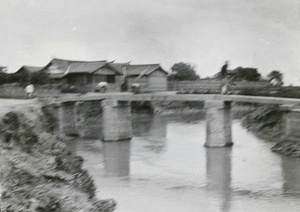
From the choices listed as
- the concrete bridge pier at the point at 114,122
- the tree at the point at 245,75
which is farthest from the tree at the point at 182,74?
the concrete bridge pier at the point at 114,122

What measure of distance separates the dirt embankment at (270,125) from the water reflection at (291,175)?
1.28 m

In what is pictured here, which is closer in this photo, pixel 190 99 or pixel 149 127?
pixel 190 99

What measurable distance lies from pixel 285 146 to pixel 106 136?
332 inches

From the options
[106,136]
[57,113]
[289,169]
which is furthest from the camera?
[106,136]

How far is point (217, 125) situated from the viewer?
16.2 metres

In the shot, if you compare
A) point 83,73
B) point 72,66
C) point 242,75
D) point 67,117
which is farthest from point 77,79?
point 242,75

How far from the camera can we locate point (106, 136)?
18.3 meters

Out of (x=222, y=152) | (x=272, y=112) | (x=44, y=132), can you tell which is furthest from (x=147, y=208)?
(x=272, y=112)

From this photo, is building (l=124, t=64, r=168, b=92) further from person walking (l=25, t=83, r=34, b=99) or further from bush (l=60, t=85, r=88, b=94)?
person walking (l=25, t=83, r=34, b=99)

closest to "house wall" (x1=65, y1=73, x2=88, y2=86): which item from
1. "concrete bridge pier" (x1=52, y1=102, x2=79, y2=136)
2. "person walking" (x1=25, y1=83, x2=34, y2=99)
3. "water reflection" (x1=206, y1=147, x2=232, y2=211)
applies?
"concrete bridge pier" (x1=52, y1=102, x2=79, y2=136)

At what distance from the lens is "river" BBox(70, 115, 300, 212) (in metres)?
9.48

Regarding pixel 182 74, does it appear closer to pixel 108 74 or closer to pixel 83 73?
pixel 108 74

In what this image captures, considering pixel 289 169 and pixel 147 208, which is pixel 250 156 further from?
pixel 147 208

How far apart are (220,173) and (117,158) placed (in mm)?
4281
